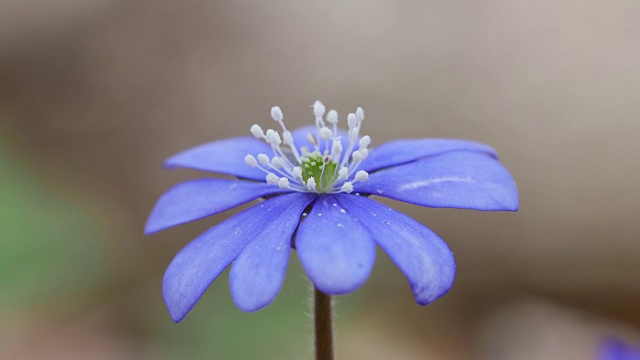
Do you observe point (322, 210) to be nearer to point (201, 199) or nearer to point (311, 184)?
point (311, 184)

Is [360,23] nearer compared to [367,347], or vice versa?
[367,347]

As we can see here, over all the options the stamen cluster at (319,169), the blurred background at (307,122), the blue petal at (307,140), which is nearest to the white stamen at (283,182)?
the stamen cluster at (319,169)

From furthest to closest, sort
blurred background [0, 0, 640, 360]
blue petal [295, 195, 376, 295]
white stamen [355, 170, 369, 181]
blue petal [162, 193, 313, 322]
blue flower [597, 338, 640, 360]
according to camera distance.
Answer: blurred background [0, 0, 640, 360] < blue flower [597, 338, 640, 360] < white stamen [355, 170, 369, 181] < blue petal [162, 193, 313, 322] < blue petal [295, 195, 376, 295]

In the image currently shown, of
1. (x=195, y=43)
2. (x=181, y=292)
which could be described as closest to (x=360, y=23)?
(x=195, y=43)

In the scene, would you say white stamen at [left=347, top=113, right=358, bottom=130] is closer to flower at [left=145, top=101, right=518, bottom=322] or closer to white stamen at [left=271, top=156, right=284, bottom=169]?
flower at [left=145, top=101, right=518, bottom=322]

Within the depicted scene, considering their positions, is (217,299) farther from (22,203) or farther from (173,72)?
(173,72)

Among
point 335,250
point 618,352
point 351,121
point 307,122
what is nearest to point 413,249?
point 335,250

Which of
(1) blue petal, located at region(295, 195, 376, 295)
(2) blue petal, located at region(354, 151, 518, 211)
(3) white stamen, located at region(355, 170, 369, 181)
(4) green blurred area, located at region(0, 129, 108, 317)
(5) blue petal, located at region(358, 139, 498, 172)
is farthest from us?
(4) green blurred area, located at region(0, 129, 108, 317)

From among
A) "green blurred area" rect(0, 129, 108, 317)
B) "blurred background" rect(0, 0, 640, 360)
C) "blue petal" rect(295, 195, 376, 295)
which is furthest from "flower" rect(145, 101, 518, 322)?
"green blurred area" rect(0, 129, 108, 317)

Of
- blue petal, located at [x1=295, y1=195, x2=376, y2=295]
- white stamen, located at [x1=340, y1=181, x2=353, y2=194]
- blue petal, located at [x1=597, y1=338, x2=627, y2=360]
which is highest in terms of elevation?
white stamen, located at [x1=340, y1=181, x2=353, y2=194]
